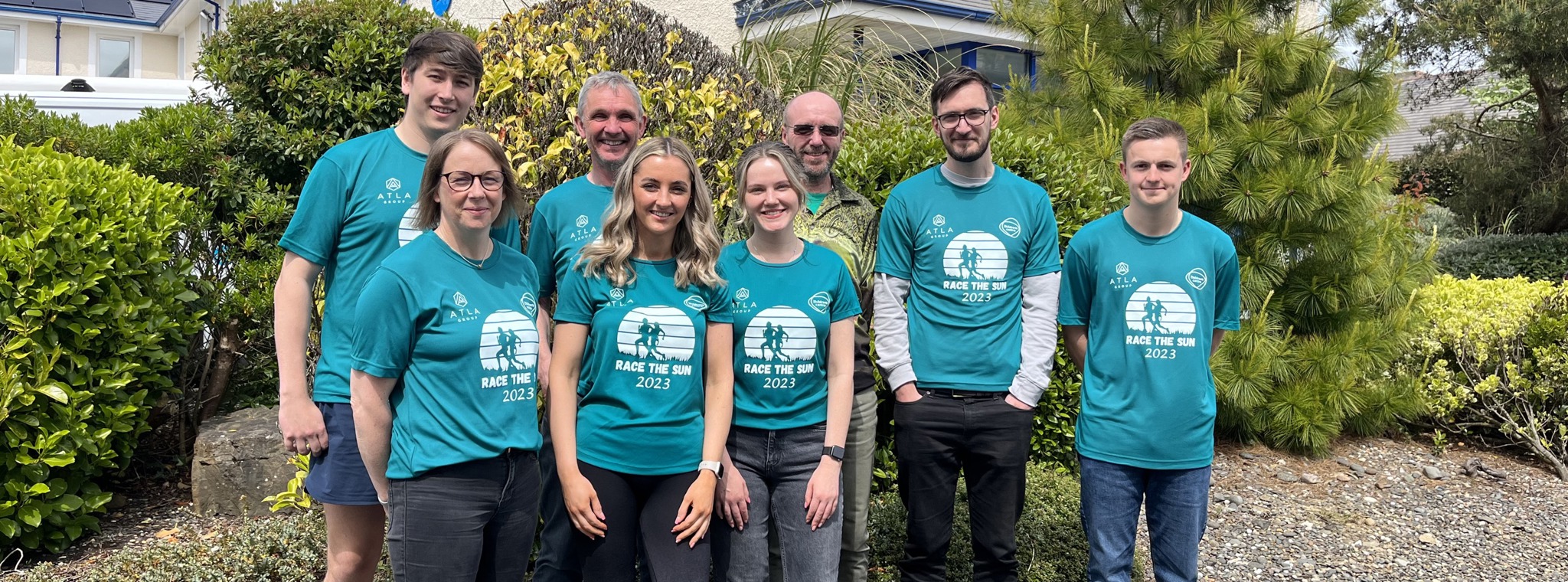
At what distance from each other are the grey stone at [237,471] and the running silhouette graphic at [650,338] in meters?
2.91

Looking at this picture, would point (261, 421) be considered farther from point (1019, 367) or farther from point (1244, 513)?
point (1244, 513)

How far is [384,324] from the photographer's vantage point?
2363mm

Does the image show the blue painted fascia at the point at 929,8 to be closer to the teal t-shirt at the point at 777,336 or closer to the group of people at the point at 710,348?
the group of people at the point at 710,348

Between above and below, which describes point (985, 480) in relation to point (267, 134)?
below

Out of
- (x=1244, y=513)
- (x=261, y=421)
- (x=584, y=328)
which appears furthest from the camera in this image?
(x=1244, y=513)

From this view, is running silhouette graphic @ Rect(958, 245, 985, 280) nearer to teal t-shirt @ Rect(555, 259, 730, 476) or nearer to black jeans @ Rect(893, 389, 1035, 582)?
black jeans @ Rect(893, 389, 1035, 582)

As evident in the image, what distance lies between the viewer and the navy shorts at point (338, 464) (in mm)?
2707

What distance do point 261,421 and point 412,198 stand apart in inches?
112

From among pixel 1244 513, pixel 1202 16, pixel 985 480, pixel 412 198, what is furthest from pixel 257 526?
pixel 1202 16

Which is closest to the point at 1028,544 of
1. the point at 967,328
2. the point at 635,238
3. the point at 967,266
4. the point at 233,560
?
the point at 967,328

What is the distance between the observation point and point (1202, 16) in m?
6.76

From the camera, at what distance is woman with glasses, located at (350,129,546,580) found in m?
2.40

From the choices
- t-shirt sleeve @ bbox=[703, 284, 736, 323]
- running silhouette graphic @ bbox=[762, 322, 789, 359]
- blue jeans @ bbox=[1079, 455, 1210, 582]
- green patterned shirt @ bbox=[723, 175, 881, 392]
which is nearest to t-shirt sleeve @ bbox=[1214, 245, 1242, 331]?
blue jeans @ bbox=[1079, 455, 1210, 582]

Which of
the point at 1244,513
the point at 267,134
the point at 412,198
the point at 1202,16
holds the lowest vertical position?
the point at 1244,513
